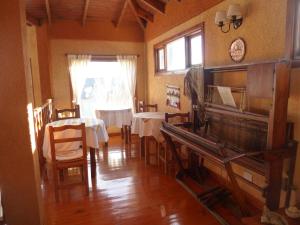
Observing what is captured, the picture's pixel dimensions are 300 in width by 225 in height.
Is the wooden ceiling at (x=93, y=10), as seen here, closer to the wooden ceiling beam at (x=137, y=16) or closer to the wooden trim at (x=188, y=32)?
the wooden ceiling beam at (x=137, y=16)

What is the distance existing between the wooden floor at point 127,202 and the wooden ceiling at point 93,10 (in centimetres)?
324

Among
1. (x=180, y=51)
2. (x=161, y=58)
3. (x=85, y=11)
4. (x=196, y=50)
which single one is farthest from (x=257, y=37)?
(x=85, y=11)

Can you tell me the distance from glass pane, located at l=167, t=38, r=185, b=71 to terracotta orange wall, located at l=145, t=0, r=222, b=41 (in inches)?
12.4

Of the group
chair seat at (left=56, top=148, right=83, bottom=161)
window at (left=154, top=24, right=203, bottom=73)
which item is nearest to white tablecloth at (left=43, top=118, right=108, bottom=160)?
chair seat at (left=56, top=148, right=83, bottom=161)

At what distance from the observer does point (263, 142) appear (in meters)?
2.20

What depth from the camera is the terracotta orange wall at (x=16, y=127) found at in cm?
164

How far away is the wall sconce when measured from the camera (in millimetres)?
2568

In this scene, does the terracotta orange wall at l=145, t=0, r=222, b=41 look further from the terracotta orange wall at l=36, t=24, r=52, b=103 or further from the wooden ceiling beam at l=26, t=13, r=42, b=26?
the wooden ceiling beam at l=26, t=13, r=42, b=26

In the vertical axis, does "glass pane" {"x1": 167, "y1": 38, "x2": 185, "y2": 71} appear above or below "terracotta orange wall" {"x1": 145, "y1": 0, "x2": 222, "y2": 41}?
below

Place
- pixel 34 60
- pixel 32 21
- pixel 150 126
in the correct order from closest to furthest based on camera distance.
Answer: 1. pixel 150 126
2. pixel 32 21
3. pixel 34 60

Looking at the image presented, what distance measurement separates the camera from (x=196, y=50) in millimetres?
3846

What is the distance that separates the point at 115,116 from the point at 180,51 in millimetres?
1916

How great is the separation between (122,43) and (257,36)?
4021mm

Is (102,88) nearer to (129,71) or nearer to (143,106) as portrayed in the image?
(129,71)
